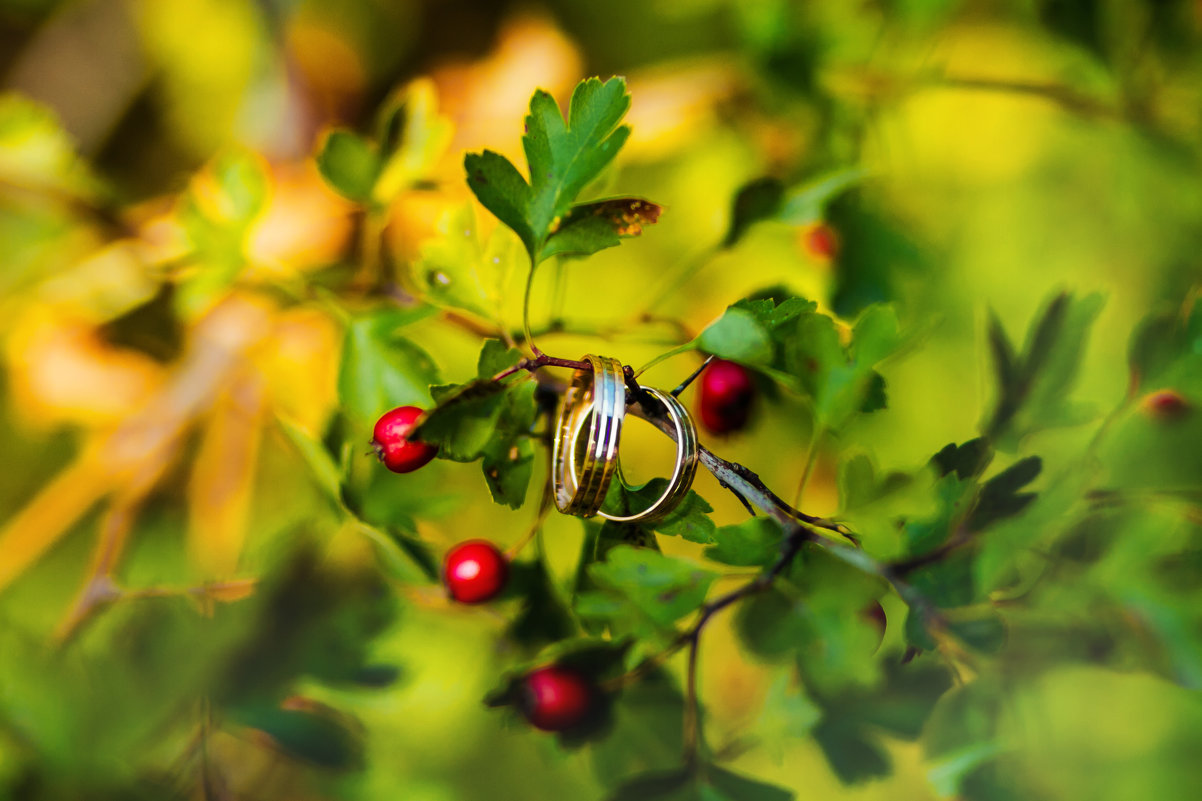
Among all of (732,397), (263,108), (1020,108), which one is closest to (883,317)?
(732,397)

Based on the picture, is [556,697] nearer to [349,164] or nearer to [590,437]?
[590,437]

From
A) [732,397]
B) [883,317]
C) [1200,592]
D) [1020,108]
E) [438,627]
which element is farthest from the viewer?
[1020,108]

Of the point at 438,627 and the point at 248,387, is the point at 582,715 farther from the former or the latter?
the point at 248,387

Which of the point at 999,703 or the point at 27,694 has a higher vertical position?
the point at 999,703

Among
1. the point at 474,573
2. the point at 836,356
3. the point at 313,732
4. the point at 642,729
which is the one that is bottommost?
the point at 313,732

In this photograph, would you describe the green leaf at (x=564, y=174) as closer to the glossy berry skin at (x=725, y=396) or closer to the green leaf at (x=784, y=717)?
the glossy berry skin at (x=725, y=396)

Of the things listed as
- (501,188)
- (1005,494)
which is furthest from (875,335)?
(501,188)
